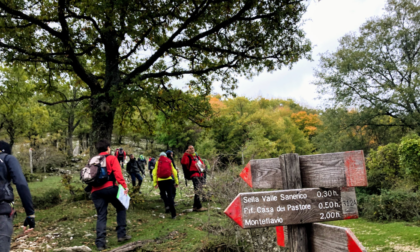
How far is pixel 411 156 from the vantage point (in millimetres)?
12086

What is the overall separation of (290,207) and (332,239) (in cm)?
37

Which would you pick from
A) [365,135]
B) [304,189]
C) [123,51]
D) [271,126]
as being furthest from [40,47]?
[271,126]

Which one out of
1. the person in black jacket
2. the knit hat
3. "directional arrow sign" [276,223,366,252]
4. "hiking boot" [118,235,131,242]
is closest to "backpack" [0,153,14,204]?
the person in black jacket

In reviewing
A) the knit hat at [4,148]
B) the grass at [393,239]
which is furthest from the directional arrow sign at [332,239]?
the grass at [393,239]

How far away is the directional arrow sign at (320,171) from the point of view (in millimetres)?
2195

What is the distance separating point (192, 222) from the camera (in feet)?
23.4

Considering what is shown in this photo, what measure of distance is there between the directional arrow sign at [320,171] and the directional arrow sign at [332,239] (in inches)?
13.8

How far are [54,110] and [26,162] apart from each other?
34.3 ft

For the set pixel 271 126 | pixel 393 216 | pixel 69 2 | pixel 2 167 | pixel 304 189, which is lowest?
pixel 393 216

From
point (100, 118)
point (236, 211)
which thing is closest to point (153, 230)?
point (100, 118)

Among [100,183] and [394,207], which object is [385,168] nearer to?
[394,207]

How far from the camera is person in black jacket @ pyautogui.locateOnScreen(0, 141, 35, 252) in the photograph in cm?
321

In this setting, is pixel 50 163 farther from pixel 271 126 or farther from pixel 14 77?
pixel 271 126

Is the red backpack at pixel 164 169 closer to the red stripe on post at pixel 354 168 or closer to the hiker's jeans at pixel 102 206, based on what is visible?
the hiker's jeans at pixel 102 206
